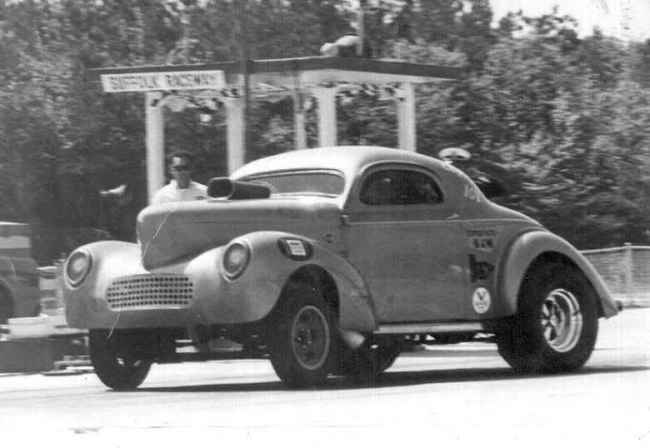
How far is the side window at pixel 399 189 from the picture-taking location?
10.6 metres

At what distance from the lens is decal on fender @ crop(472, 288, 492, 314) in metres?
10.7

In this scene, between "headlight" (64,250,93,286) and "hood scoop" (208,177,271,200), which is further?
Answer: "headlight" (64,250,93,286)

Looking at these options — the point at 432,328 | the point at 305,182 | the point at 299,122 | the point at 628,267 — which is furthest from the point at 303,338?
the point at 628,267

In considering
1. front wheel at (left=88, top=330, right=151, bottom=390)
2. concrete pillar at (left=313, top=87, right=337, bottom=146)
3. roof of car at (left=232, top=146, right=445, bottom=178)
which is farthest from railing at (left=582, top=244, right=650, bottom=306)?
front wheel at (left=88, top=330, right=151, bottom=390)

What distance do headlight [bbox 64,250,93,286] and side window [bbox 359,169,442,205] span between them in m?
1.78

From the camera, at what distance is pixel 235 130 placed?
18.3 m

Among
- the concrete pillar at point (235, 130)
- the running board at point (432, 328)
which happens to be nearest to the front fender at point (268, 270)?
the running board at point (432, 328)

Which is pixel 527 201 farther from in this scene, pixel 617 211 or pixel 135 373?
pixel 135 373

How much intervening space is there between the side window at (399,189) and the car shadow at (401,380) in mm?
1153

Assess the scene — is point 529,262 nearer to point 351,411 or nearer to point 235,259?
point 235,259

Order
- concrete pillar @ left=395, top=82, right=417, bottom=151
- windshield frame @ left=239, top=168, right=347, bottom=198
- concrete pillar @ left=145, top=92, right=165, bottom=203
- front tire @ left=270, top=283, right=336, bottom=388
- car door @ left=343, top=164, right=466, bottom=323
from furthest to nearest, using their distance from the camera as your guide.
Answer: concrete pillar @ left=395, top=82, right=417, bottom=151, concrete pillar @ left=145, top=92, right=165, bottom=203, windshield frame @ left=239, top=168, right=347, bottom=198, car door @ left=343, top=164, right=466, bottom=323, front tire @ left=270, top=283, right=336, bottom=388

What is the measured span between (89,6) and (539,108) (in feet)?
39.0

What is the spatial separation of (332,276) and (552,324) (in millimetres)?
1767

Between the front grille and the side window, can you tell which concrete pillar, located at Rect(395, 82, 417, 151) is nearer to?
the side window
